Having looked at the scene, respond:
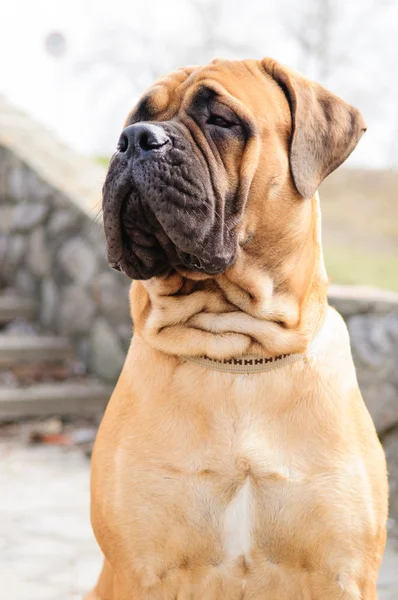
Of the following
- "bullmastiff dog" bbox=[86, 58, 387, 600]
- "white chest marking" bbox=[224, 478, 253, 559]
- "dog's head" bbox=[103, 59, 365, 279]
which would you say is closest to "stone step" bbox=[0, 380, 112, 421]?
"bullmastiff dog" bbox=[86, 58, 387, 600]

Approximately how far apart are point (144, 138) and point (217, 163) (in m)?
0.22

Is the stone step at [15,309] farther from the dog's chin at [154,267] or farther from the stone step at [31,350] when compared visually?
the dog's chin at [154,267]

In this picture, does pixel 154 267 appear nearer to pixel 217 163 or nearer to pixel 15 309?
pixel 217 163

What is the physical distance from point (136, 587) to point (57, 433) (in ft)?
10.7

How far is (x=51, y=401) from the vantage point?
574cm

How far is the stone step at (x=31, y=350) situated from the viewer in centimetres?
614

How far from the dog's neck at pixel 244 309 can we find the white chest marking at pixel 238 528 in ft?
1.46

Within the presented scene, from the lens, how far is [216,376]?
97.2 inches

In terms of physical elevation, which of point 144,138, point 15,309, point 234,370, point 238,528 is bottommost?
point 15,309

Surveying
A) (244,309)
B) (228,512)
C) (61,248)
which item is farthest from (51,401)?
(228,512)

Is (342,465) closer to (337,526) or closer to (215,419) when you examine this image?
(337,526)

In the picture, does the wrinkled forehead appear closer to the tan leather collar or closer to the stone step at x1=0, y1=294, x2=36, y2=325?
the tan leather collar

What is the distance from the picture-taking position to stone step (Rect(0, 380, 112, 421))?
5656 millimetres

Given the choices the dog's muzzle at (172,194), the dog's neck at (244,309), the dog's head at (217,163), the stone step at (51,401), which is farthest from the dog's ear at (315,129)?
the stone step at (51,401)
